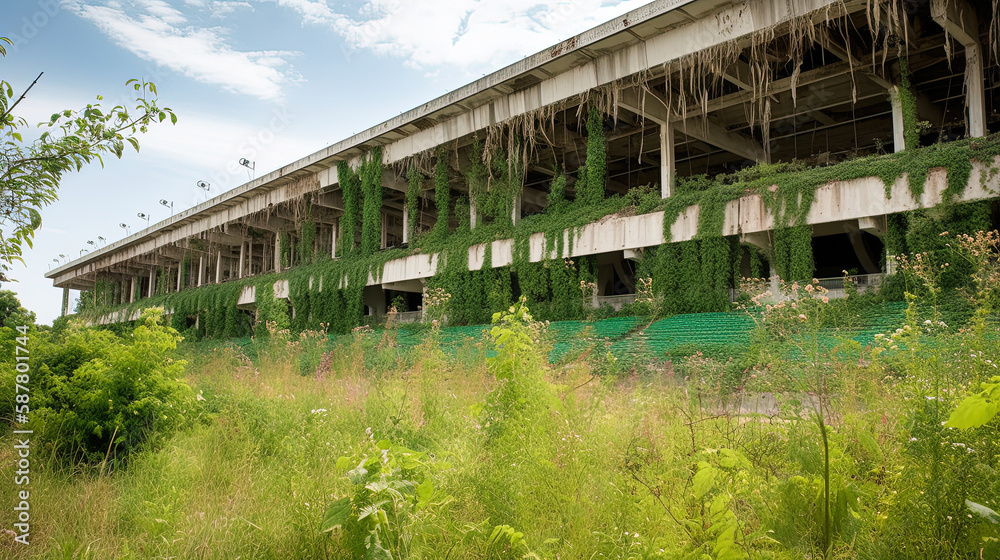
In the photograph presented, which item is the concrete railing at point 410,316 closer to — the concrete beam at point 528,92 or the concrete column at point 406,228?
the concrete column at point 406,228

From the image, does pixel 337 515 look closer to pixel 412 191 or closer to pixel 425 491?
pixel 425 491

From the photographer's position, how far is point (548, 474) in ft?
12.7

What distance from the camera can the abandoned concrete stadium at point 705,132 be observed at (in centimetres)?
1606

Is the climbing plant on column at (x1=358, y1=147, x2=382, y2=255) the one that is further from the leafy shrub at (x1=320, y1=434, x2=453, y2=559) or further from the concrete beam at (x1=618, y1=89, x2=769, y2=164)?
the leafy shrub at (x1=320, y1=434, x2=453, y2=559)

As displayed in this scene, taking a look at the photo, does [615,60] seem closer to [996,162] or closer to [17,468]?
[996,162]

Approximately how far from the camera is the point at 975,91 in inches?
641

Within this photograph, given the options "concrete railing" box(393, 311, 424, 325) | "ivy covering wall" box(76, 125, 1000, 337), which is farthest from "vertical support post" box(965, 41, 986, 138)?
"concrete railing" box(393, 311, 424, 325)

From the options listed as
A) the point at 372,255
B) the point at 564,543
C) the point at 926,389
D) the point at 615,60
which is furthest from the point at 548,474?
the point at 372,255

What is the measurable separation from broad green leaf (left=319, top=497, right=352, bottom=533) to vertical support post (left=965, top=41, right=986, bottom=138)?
63.0 ft

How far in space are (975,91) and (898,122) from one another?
190 centimetres

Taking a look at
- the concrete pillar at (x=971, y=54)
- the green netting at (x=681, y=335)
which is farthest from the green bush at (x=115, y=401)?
the concrete pillar at (x=971, y=54)

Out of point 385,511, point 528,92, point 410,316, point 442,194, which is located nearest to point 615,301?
point 528,92

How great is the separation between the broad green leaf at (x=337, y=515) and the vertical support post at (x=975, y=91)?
19207mm

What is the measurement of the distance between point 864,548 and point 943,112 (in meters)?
24.1
